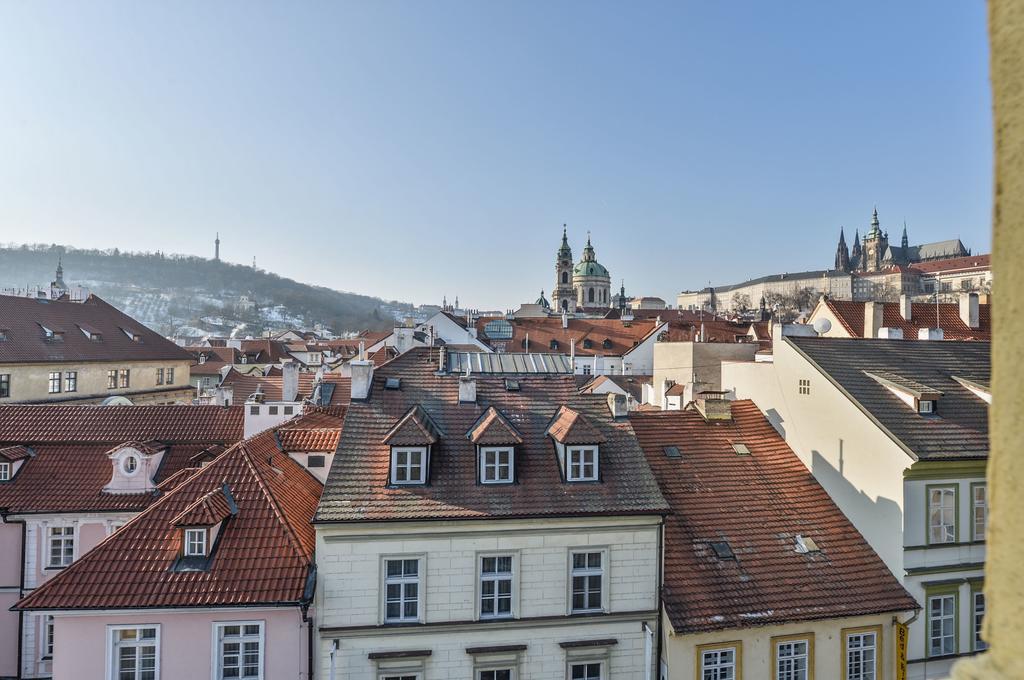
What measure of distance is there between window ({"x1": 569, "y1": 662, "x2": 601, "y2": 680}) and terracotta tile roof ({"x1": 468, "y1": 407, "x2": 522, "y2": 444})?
487cm

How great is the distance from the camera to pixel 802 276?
180250 mm

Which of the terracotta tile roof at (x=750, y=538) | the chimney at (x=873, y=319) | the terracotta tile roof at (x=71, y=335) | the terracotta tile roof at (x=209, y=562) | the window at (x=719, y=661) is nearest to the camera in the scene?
the terracotta tile roof at (x=209, y=562)

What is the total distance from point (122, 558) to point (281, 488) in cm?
344

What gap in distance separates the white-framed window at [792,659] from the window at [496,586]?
5.79m

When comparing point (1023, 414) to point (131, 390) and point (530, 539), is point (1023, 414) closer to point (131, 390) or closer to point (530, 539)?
point (530, 539)

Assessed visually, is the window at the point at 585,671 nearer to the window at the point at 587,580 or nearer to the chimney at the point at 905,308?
the window at the point at 587,580

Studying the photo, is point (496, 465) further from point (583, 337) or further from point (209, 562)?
point (583, 337)

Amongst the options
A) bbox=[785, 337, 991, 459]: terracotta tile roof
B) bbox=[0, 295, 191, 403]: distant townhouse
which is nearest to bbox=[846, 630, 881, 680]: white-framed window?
bbox=[785, 337, 991, 459]: terracotta tile roof

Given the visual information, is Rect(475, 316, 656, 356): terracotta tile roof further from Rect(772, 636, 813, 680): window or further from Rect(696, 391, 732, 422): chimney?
Rect(772, 636, 813, 680): window

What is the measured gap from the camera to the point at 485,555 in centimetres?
1355

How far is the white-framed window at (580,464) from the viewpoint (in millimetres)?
14562

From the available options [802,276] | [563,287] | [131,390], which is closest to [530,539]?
[131,390]

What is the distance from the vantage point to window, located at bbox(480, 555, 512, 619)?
533 inches

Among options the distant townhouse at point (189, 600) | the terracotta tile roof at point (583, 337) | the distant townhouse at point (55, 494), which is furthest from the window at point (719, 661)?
the terracotta tile roof at point (583, 337)
